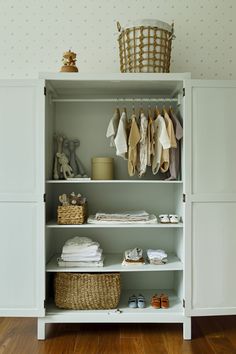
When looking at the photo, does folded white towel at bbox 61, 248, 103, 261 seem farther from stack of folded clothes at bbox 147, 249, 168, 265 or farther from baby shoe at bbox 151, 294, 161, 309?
baby shoe at bbox 151, 294, 161, 309

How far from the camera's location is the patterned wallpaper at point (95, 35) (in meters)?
2.96

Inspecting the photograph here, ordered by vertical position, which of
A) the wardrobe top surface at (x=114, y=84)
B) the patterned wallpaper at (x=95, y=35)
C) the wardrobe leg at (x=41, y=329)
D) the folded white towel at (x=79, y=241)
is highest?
the patterned wallpaper at (x=95, y=35)

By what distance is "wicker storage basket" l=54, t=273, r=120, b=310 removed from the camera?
2498 mm

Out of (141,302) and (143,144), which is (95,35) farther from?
(141,302)

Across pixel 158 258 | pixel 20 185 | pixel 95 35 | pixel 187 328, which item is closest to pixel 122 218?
pixel 158 258

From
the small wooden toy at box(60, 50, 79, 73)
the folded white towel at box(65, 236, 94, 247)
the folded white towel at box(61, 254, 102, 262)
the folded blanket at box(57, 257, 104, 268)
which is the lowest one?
the folded blanket at box(57, 257, 104, 268)

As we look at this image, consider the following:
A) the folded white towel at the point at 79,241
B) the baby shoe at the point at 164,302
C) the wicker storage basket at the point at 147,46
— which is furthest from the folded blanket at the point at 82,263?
the wicker storage basket at the point at 147,46

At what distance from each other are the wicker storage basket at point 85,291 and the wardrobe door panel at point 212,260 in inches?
23.0

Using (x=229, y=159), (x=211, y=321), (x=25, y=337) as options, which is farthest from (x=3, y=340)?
(x=229, y=159)

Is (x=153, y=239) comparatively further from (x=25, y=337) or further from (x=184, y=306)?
(x=25, y=337)

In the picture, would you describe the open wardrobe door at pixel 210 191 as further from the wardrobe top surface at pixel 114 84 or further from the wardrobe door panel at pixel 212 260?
the wardrobe top surface at pixel 114 84

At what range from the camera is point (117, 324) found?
2.67 meters

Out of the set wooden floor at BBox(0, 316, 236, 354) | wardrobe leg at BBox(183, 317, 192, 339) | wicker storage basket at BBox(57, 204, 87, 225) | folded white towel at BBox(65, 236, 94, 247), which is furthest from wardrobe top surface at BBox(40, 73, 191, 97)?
wooden floor at BBox(0, 316, 236, 354)

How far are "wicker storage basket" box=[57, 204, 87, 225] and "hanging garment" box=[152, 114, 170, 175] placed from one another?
2.08 feet
